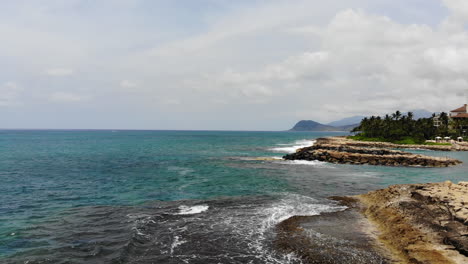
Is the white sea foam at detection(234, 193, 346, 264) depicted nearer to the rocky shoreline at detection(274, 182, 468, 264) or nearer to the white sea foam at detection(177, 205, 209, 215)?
the rocky shoreline at detection(274, 182, 468, 264)

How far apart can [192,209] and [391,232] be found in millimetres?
13972

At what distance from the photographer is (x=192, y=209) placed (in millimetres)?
23422

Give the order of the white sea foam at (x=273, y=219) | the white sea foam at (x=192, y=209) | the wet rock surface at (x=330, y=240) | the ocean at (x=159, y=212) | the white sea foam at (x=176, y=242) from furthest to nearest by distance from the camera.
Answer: the white sea foam at (x=192, y=209)
the white sea foam at (x=176, y=242)
the ocean at (x=159, y=212)
the white sea foam at (x=273, y=219)
the wet rock surface at (x=330, y=240)

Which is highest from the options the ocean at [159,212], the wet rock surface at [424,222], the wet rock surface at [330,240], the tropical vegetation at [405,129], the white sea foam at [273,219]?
the tropical vegetation at [405,129]

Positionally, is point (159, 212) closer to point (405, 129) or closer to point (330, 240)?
point (330, 240)

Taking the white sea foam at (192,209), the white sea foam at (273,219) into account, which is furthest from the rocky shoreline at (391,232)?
the white sea foam at (192,209)

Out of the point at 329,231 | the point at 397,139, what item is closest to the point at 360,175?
the point at 329,231

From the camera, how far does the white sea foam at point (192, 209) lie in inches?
886

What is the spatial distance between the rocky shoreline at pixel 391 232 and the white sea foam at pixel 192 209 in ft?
22.4

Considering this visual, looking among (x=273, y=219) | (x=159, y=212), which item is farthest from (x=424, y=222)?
(x=159, y=212)

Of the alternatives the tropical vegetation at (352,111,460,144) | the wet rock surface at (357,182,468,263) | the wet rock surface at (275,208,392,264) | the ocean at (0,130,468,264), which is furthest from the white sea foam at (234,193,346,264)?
the tropical vegetation at (352,111,460,144)

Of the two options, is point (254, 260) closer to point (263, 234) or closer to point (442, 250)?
point (263, 234)

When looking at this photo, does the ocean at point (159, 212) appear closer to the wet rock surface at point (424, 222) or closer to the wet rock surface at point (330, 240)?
the wet rock surface at point (330, 240)

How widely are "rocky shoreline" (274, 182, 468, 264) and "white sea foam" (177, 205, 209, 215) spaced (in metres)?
6.82
